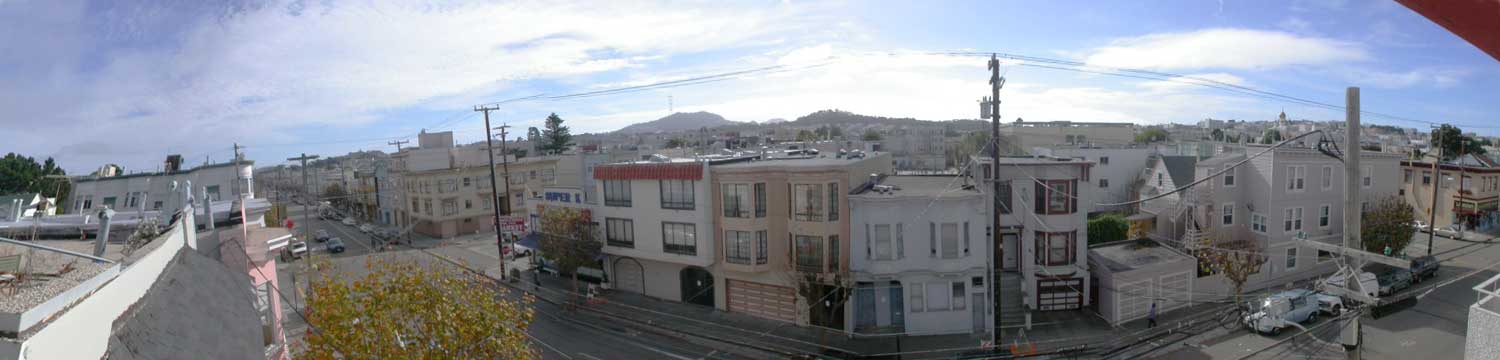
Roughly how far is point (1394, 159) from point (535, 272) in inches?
1731

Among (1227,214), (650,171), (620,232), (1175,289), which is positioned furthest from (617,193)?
(1227,214)

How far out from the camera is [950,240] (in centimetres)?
2464

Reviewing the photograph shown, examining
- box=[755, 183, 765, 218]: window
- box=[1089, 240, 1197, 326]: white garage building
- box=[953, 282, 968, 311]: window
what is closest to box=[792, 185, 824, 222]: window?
box=[755, 183, 765, 218]: window

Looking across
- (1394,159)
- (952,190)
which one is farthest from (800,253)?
(1394,159)

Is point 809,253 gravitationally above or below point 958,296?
above

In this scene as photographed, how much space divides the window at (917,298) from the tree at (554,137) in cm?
7251

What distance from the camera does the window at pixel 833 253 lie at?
83.1 feet

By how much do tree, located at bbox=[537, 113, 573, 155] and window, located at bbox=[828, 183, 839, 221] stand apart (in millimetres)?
70604

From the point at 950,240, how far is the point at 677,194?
441 inches

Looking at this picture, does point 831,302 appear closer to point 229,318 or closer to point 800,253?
point 800,253

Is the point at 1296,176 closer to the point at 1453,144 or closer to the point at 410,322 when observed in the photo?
Answer: the point at 1453,144

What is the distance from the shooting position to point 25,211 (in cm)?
1519

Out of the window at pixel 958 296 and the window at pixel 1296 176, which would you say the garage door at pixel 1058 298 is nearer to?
the window at pixel 958 296

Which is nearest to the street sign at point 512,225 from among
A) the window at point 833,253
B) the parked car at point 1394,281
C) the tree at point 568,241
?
the tree at point 568,241
